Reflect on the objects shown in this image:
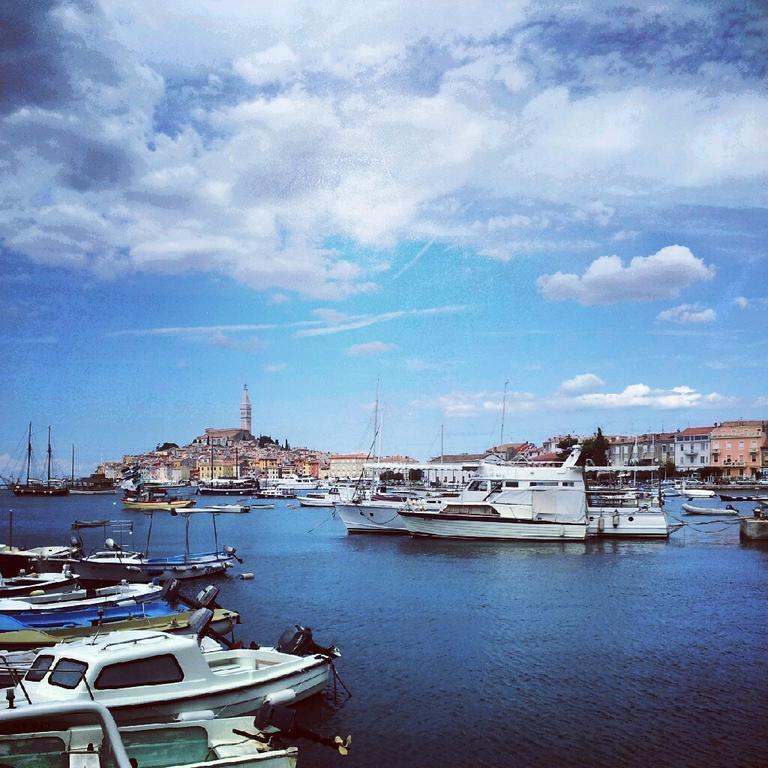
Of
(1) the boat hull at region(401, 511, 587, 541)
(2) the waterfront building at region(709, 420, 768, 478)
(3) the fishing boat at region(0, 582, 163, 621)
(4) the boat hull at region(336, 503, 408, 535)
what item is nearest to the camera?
(3) the fishing boat at region(0, 582, 163, 621)

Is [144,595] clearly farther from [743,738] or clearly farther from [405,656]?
[743,738]

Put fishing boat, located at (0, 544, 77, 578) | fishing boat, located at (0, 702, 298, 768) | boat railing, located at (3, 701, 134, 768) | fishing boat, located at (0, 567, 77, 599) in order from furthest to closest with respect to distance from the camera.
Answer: fishing boat, located at (0, 544, 77, 578)
fishing boat, located at (0, 567, 77, 599)
fishing boat, located at (0, 702, 298, 768)
boat railing, located at (3, 701, 134, 768)

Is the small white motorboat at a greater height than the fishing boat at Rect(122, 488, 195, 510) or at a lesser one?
greater

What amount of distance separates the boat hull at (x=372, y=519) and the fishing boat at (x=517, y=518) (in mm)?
6076

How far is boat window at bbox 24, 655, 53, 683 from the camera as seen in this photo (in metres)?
15.2

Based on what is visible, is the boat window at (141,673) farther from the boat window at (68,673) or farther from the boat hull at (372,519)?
the boat hull at (372,519)

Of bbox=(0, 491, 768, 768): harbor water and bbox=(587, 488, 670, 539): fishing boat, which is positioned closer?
bbox=(0, 491, 768, 768): harbor water

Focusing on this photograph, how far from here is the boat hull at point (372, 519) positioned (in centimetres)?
6562

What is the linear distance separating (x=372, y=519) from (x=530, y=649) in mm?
41301

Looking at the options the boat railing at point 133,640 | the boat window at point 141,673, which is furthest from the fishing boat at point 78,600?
the boat window at point 141,673

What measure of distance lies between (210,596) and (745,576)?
3220 cm

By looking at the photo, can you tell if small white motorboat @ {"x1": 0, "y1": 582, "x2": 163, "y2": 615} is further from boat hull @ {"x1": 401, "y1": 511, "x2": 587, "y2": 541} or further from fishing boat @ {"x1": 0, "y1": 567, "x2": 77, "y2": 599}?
boat hull @ {"x1": 401, "y1": 511, "x2": 587, "y2": 541}

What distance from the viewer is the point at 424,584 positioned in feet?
131

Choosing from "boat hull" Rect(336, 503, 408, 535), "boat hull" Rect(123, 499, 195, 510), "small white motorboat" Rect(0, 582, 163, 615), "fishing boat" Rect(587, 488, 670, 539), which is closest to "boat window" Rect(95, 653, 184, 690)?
"small white motorboat" Rect(0, 582, 163, 615)
